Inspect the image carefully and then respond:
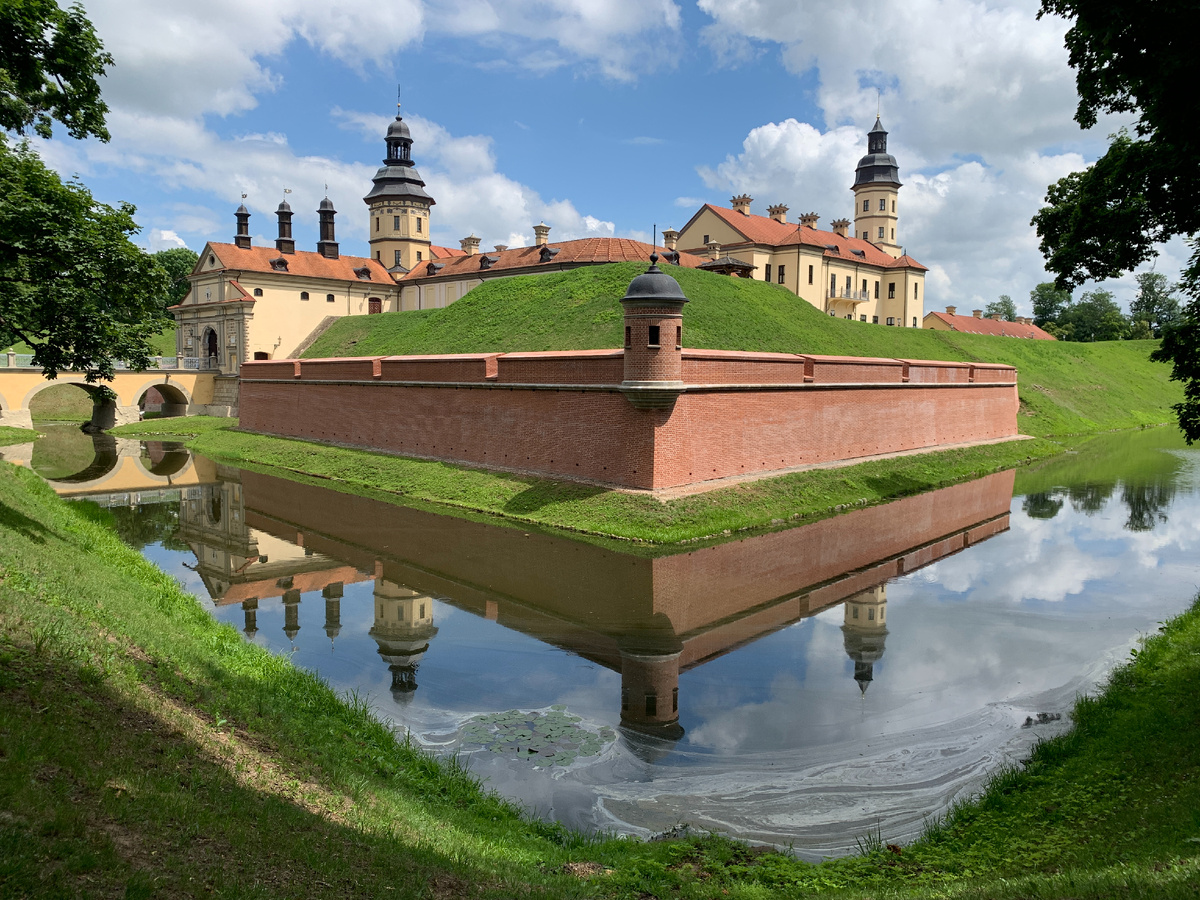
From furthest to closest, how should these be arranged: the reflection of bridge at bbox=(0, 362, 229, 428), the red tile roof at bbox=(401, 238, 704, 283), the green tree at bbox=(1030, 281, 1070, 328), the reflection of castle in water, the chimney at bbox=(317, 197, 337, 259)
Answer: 1. the green tree at bbox=(1030, 281, 1070, 328)
2. the chimney at bbox=(317, 197, 337, 259)
3. the red tile roof at bbox=(401, 238, 704, 283)
4. the reflection of bridge at bbox=(0, 362, 229, 428)
5. the reflection of castle in water

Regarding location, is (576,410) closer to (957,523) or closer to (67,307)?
(957,523)

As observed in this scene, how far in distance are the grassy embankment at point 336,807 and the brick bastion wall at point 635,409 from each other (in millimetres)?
9699

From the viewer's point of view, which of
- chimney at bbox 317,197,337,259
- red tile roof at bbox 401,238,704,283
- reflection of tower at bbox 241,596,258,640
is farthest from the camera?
chimney at bbox 317,197,337,259

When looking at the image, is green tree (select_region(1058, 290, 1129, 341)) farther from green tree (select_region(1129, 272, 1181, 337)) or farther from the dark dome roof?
the dark dome roof

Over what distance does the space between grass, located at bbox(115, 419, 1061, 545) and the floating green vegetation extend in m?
6.77

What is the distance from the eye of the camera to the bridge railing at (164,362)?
1400 inches

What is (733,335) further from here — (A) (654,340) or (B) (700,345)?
(A) (654,340)

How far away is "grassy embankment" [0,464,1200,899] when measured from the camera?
148 inches

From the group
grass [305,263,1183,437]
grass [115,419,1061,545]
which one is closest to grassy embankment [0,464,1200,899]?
grass [115,419,1061,545]

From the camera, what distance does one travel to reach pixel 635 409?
53.6 feet

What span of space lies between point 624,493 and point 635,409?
175cm

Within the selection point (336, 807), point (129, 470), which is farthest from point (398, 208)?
point (336, 807)

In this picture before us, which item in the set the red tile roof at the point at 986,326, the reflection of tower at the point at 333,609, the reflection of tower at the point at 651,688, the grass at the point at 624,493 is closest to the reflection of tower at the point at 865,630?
the reflection of tower at the point at 651,688

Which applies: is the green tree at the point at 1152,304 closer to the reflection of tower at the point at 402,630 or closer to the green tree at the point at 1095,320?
the green tree at the point at 1095,320
